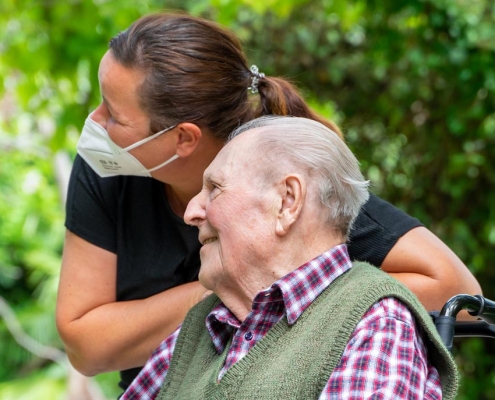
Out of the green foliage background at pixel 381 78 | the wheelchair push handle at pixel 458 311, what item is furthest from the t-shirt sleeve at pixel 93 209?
the green foliage background at pixel 381 78

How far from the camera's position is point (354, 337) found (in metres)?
1.49

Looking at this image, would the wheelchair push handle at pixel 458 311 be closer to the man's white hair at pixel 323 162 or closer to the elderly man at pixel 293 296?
the elderly man at pixel 293 296

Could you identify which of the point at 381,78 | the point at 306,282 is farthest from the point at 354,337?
the point at 381,78

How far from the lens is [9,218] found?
29.7 feet

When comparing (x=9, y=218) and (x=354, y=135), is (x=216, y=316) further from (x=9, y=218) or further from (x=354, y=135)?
(x=9, y=218)

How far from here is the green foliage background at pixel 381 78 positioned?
383cm

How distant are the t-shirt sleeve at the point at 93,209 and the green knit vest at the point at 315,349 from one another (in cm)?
63

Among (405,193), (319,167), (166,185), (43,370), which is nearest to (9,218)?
(43,370)

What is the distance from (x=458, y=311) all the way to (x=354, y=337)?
0.32 m

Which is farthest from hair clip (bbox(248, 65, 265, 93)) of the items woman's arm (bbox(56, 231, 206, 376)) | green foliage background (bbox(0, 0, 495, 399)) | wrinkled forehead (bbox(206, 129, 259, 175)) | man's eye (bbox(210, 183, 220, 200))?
green foliage background (bbox(0, 0, 495, 399))

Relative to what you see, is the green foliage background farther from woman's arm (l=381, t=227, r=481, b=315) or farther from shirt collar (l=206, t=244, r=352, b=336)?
shirt collar (l=206, t=244, r=352, b=336)

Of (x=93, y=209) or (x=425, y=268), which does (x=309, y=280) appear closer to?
(x=425, y=268)

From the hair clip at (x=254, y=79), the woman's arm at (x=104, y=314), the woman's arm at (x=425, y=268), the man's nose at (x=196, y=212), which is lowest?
the woman's arm at (x=104, y=314)

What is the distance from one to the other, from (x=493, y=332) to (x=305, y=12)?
10.8ft
